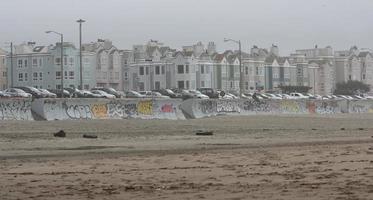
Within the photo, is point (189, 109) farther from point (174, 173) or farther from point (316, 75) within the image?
point (316, 75)

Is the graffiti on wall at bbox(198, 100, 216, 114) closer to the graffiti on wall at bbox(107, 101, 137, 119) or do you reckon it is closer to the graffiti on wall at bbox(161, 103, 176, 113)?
the graffiti on wall at bbox(161, 103, 176, 113)

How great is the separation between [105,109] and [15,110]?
7263mm

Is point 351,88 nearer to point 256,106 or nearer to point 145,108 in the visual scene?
point 256,106

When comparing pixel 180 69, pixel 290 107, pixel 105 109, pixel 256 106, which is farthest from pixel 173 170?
pixel 180 69

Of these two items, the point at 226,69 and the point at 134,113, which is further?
the point at 226,69

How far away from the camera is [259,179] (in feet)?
45.8

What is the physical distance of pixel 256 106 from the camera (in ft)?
202

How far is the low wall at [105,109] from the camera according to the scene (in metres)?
42.9

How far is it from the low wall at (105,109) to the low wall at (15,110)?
658mm

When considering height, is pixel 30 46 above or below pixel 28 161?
above

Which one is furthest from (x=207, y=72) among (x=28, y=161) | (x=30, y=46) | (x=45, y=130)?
(x=28, y=161)

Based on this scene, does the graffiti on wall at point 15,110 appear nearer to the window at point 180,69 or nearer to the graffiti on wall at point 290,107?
the graffiti on wall at point 290,107

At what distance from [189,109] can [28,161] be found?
3334cm

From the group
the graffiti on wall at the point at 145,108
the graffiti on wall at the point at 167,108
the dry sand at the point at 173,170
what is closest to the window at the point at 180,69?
the graffiti on wall at the point at 167,108
